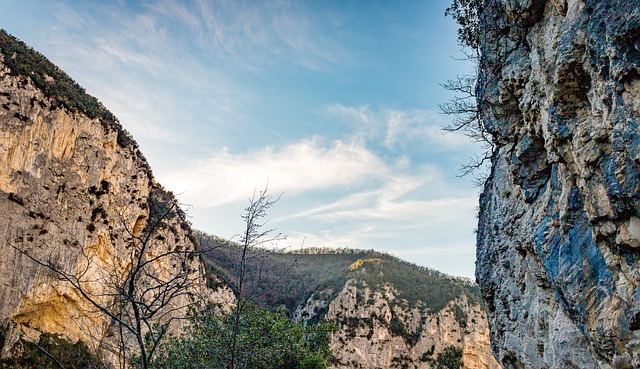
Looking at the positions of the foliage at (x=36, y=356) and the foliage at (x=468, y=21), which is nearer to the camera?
the foliage at (x=468, y=21)

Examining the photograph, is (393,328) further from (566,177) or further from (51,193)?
(566,177)

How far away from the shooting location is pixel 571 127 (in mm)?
5070

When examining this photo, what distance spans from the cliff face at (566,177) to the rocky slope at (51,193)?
47.9ft

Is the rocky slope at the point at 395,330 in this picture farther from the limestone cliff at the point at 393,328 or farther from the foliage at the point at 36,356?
the foliage at the point at 36,356

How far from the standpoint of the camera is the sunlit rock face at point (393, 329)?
43.5 metres

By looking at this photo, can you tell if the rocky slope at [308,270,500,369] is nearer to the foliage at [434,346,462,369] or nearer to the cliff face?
the foliage at [434,346,462,369]

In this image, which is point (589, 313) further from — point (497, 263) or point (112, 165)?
point (112, 165)

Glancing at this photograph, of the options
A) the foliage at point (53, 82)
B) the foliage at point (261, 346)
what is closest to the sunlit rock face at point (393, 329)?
the foliage at point (261, 346)

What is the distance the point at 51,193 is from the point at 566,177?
2722 centimetres

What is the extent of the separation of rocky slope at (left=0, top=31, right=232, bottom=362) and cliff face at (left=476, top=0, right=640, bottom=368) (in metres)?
14.6

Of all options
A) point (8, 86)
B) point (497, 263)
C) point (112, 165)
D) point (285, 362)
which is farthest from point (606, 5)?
point (112, 165)

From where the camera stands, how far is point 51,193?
23297 millimetres

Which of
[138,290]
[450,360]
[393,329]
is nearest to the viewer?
[138,290]

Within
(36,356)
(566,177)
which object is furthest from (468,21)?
(36,356)
